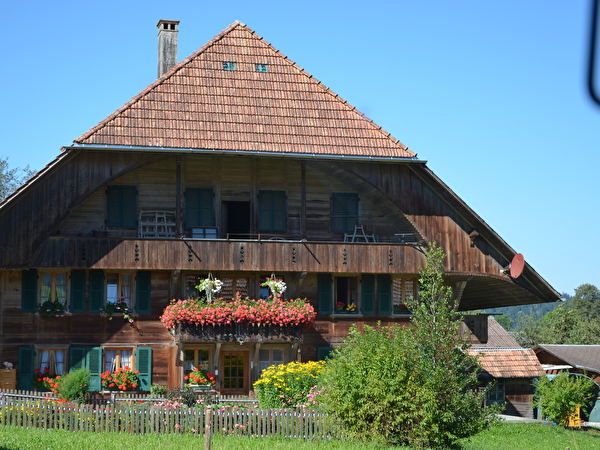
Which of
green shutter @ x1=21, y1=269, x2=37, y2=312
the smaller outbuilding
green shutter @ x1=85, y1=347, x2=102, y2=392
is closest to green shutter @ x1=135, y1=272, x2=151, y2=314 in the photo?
green shutter @ x1=85, y1=347, x2=102, y2=392

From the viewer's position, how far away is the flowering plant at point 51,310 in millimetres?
24878

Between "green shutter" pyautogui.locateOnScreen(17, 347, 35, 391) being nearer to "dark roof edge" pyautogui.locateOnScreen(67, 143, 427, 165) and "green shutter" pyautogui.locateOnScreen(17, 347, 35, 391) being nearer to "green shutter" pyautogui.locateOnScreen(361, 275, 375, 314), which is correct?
"dark roof edge" pyautogui.locateOnScreen(67, 143, 427, 165)

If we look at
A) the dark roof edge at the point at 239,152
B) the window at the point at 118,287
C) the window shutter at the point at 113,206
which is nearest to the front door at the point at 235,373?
the window at the point at 118,287

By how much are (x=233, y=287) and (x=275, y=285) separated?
1579mm

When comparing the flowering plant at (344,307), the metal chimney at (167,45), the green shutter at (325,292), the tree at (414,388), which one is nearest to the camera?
the tree at (414,388)

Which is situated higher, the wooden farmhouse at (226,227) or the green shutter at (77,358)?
the wooden farmhouse at (226,227)

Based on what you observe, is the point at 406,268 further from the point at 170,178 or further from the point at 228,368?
the point at 170,178

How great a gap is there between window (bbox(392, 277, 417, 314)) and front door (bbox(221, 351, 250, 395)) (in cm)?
523

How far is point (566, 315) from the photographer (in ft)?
235

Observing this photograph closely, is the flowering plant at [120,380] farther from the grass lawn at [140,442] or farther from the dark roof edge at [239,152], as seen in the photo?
the dark roof edge at [239,152]

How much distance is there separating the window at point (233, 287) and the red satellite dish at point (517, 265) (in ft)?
28.4

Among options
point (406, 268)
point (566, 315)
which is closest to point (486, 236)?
point (406, 268)

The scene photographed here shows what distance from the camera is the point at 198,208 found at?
1058 inches

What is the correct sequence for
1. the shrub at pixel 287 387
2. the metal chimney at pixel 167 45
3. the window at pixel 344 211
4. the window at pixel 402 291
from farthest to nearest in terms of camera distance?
the metal chimney at pixel 167 45 < the window at pixel 344 211 < the window at pixel 402 291 < the shrub at pixel 287 387
